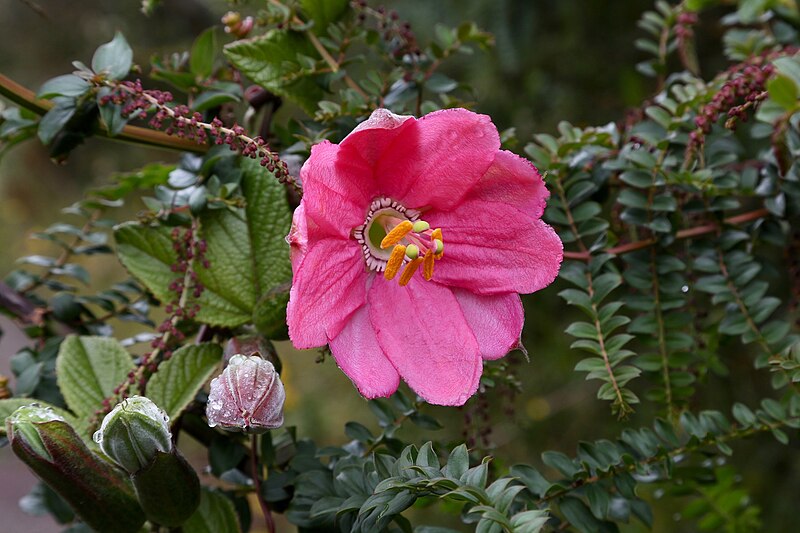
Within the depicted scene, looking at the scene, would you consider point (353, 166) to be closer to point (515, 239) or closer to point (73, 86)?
point (515, 239)

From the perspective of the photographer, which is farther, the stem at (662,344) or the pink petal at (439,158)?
the stem at (662,344)

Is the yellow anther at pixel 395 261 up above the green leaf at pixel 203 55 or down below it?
below

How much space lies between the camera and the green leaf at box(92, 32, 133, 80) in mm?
540

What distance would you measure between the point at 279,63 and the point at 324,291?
0.66 feet

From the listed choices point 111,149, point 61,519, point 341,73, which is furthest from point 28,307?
point 111,149

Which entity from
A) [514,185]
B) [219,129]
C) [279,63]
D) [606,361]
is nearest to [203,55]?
[279,63]

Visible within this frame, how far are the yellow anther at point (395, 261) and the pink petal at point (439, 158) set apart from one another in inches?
2.0

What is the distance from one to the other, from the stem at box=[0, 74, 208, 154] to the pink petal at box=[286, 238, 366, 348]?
16 cm

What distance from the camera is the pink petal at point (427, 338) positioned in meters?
0.47

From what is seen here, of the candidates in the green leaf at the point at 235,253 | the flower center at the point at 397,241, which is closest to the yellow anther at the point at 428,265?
the flower center at the point at 397,241

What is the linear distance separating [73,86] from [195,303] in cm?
17

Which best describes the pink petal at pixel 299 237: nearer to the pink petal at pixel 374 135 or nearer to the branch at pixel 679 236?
the pink petal at pixel 374 135

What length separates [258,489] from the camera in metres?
0.54

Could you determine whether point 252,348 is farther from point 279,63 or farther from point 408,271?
point 279,63
